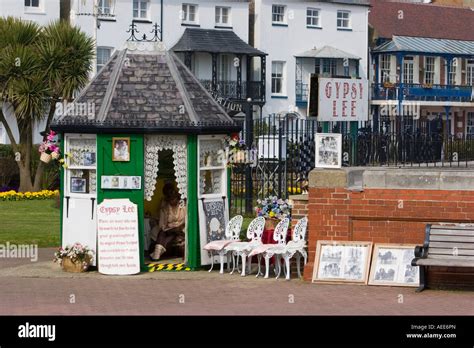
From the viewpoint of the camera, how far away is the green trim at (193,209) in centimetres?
1848

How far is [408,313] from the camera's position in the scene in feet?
46.2

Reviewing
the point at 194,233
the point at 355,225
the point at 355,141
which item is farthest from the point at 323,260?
the point at 355,141

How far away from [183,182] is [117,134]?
51.3 inches

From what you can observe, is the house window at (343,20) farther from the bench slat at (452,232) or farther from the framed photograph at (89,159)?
the bench slat at (452,232)

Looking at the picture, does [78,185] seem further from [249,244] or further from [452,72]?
[452,72]

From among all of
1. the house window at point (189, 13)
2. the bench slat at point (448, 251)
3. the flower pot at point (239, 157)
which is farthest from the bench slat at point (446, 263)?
the house window at point (189, 13)

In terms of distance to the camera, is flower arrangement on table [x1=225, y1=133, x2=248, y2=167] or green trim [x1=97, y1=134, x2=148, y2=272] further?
flower arrangement on table [x1=225, y1=133, x2=248, y2=167]

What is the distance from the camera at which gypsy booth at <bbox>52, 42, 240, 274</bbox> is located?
18203mm

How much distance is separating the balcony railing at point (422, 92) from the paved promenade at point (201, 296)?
39.5m

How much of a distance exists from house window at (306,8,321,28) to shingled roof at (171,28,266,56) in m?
4.76

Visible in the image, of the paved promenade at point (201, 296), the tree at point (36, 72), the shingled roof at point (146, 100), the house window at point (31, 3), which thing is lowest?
the paved promenade at point (201, 296)

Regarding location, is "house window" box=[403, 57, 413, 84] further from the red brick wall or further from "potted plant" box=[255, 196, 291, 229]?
the red brick wall

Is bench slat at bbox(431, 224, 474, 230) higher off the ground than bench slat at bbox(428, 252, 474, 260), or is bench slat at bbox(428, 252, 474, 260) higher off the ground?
bench slat at bbox(431, 224, 474, 230)

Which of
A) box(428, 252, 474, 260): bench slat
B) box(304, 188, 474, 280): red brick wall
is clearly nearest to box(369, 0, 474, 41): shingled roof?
box(304, 188, 474, 280): red brick wall
